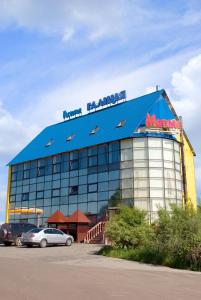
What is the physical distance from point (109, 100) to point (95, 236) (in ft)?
61.0

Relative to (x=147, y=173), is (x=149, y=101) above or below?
above

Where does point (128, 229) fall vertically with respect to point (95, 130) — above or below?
below

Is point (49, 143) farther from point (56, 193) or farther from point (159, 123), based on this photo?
point (159, 123)

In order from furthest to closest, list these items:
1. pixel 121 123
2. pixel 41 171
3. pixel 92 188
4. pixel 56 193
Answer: pixel 41 171
pixel 56 193
pixel 121 123
pixel 92 188

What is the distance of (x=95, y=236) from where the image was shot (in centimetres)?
3509

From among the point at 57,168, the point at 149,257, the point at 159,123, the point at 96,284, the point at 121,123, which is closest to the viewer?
the point at 96,284

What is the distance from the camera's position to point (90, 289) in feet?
33.3

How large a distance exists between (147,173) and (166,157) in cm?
280

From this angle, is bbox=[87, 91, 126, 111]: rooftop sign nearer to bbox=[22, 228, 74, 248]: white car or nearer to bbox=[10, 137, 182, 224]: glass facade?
bbox=[10, 137, 182, 224]: glass facade

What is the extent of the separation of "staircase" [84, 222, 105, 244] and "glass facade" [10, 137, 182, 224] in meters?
4.03

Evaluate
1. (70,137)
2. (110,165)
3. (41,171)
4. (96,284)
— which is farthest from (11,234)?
(96,284)

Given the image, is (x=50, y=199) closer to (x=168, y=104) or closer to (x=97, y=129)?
(x=97, y=129)

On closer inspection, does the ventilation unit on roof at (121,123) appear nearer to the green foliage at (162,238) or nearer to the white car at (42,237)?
the white car at (42,237)

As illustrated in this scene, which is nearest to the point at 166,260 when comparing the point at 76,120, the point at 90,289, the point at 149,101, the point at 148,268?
the point at 148,268
